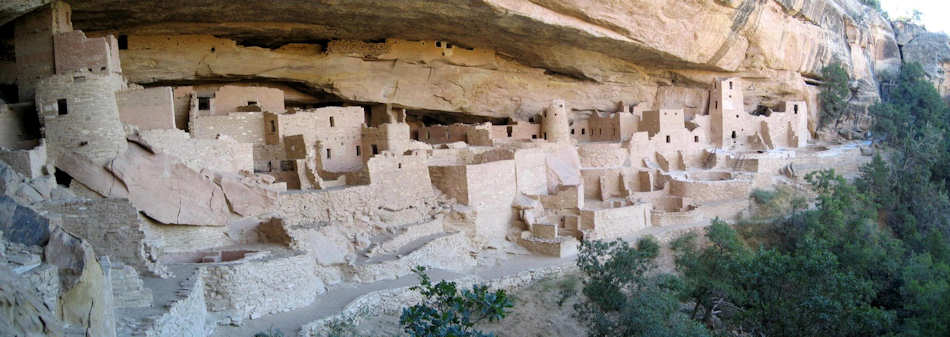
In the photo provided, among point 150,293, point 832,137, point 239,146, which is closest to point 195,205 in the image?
point 239,146

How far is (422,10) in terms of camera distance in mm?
15000

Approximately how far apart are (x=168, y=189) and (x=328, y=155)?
489 cm

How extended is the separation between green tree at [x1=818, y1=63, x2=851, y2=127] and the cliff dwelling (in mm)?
530

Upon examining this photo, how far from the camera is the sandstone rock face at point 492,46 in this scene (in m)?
14.7

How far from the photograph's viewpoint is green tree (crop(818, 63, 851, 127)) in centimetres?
2514

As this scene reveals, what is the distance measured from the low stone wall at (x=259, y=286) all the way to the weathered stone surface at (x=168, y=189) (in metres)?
1.73

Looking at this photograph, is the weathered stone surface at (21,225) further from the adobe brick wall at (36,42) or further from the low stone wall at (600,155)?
the low stone wall at (600,155)

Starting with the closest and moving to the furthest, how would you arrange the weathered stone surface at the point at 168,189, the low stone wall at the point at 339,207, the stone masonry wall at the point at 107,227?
the stone masonry wall at the point at 107,227 → the weathered stone surface at the point at 168,189 → the low stone wall at the point at 339,207

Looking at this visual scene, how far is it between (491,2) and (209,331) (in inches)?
333

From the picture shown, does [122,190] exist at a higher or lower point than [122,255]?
higher

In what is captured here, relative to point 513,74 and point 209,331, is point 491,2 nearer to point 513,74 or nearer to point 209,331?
point 513,74

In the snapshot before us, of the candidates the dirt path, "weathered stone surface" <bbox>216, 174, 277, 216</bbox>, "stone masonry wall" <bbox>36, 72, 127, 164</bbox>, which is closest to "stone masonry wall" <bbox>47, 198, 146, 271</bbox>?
the dirt path

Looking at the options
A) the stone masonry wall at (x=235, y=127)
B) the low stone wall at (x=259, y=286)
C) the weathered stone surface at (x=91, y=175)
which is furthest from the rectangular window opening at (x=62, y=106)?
the low stone wall at (x=259, y=286)

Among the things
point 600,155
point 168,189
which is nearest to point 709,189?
point 600,155
